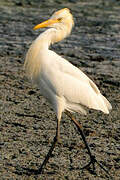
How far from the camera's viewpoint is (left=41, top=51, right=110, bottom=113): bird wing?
15.9 feet

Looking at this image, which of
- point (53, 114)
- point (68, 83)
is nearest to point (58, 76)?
point (68, 83)

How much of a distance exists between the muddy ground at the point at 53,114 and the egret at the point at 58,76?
0.26m

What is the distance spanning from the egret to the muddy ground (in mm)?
264

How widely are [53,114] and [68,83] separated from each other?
5.55ft

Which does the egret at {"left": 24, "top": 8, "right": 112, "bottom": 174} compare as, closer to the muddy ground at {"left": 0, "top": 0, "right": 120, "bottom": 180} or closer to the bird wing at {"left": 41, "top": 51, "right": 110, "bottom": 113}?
the bird wing at {"left": 41, "top": 51, "right": 110, "bottom": 113}

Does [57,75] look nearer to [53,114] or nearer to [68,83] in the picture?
[68,83]

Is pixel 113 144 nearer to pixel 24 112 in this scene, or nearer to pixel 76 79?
pixel 76 79

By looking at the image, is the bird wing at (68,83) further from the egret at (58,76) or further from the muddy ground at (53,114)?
the muddy ground at (53,114)

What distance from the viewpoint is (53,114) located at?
21.7 feet

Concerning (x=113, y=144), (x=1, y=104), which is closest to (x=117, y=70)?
(x=1, y=104)

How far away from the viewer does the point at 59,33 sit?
498cm

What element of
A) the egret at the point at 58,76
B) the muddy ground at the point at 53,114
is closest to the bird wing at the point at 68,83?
the egret at the point at 58,76

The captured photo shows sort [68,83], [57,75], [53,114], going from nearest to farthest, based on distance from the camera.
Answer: [57,75] < [68,83] < [53,114]

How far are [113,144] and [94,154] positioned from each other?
37cm
